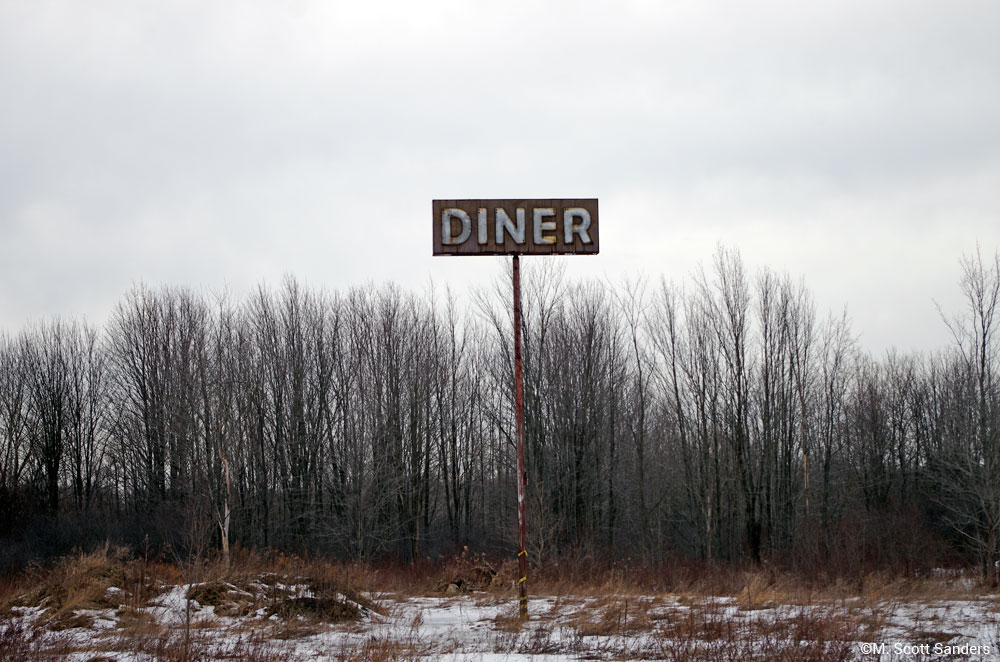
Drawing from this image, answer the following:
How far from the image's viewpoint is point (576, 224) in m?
14.4

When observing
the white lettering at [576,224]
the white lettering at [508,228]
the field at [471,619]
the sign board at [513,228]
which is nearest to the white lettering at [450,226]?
the sign board at [513,228]

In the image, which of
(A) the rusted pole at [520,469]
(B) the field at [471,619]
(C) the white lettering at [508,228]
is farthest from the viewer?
(C) the white lettering at [508,228]

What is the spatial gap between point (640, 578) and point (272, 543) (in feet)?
67.3

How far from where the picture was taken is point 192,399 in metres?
→ 33.8

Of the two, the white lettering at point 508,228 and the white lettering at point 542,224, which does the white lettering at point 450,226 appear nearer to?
the white lettering at point 508,228

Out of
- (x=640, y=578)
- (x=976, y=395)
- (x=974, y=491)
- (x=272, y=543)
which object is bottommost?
(x=272, y=543)

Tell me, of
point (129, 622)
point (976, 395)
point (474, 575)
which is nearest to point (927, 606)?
point (474, 575)

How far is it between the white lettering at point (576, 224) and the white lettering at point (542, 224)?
24 centimetres

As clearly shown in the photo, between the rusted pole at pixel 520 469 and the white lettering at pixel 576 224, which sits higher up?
the white lettering at pixel 576 224

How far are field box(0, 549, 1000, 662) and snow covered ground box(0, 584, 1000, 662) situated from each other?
0.04 m

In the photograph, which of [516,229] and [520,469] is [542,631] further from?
[516,229]

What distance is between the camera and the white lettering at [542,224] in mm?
14297

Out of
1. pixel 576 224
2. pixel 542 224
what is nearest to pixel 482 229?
pixel 542 224

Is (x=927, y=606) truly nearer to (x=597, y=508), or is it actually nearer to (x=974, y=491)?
(x=974, y=491)
